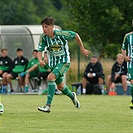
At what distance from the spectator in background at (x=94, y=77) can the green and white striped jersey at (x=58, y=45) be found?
10.2 metres

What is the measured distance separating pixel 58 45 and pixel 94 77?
1059 cm

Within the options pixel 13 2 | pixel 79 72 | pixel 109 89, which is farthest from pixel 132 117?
pixel 13 2

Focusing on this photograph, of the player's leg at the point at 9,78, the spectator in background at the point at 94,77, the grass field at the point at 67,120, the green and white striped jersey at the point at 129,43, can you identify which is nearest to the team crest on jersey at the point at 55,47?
the grass field at the point at 67,120

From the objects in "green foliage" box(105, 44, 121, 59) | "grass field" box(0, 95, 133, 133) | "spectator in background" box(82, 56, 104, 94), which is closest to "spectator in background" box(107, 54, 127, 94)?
"spectator in background" box(82, 56, 104, 94)

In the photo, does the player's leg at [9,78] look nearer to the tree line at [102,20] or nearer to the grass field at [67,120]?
the tree line at [102,20]

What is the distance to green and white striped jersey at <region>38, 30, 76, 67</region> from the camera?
510 inches

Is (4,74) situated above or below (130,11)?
below

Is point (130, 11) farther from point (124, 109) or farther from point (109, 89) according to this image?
point (124, 109)

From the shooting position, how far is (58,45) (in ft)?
42.5

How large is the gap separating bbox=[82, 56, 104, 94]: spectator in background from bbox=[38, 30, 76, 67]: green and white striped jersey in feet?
33.5

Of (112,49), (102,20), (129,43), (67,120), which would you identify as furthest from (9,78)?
(67,120)

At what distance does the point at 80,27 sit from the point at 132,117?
1709cm

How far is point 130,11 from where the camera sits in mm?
28031

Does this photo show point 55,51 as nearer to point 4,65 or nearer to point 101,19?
point 4,65
